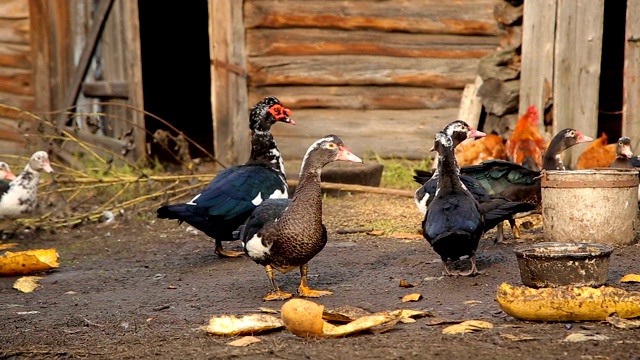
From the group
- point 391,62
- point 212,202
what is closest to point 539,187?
point 212,202

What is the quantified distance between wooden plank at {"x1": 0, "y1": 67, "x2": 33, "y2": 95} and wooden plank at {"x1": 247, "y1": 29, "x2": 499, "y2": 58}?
3.81 metres

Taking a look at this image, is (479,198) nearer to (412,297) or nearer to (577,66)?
(412,297)

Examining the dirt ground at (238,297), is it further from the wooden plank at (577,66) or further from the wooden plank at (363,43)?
Result: the wooden plank at (363,43)

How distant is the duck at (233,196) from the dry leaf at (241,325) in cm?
212

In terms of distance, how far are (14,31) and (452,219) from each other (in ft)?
30.1


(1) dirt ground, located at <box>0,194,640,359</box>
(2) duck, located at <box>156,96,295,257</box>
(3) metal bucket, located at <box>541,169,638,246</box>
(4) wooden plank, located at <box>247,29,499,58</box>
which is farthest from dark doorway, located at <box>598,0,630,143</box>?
(2) duck, located at <box>156,96,295,257</box>

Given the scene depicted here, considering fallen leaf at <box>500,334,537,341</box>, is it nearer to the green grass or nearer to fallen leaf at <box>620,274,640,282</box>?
fallen leaf at <box>620,274,640,282</box>

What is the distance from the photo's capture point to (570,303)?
480 centimetres

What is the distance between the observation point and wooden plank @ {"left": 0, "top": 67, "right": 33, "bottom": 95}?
13305 mm

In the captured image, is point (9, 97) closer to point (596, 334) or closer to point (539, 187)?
point (539, 187)

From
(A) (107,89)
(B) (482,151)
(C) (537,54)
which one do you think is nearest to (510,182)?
(B) (482,151)

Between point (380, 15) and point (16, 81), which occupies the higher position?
point (380, 15)

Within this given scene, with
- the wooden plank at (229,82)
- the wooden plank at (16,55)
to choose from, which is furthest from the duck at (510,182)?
the wooden plank at (16,55)

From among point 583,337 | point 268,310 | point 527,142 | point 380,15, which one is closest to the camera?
point 583,337
